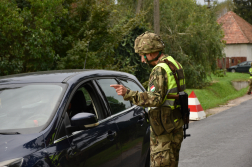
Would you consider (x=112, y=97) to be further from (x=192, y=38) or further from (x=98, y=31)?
(x=192, y=38)

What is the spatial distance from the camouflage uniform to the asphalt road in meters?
2.55

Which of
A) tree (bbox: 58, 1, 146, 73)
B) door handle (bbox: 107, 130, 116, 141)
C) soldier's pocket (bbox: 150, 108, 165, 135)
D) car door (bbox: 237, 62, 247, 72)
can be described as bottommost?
car door (bbox: 237, 62, 247, 72)

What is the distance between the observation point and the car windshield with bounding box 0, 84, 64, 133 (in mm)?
2936

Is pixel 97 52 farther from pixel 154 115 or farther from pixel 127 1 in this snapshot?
pixel 127 1

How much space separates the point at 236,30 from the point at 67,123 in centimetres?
5262

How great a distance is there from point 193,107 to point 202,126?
4.19ft

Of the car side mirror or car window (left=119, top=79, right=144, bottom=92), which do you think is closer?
the car side mirror

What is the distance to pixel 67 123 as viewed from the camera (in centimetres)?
303

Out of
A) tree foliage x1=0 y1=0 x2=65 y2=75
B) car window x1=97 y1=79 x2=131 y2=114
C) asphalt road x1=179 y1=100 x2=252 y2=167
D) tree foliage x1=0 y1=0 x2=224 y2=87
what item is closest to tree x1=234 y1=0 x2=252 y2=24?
tree foliage x1=0 y1=0 x2=224 y2=87

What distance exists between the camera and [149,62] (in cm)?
358

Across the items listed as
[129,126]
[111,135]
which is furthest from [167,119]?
[129,126]

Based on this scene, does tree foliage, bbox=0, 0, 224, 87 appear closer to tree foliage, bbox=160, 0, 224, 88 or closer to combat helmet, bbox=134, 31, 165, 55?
combat helmet, bbox=134, 31, 165, 55

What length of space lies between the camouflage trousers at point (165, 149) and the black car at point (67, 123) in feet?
1.37

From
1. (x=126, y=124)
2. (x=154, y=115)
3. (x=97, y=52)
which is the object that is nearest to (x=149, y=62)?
(x=154, y=115)
